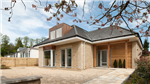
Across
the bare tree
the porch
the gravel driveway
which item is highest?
the bare tree

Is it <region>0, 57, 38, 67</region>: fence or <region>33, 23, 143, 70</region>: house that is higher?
<region>33, 23, 143, 70</region>: house

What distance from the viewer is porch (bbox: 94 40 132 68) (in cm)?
1051

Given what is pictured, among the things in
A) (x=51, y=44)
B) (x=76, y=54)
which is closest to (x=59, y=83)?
(x=76, y=54)

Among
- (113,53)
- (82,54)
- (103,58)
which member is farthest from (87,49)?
(113,53)

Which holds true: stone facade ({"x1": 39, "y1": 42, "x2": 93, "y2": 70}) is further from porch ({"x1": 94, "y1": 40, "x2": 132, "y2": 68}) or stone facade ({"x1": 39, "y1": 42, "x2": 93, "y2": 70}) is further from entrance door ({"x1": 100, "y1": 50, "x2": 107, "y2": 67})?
entrance door ({"x1": 100, "y1": 50, "x2": 107, "y2": 67})

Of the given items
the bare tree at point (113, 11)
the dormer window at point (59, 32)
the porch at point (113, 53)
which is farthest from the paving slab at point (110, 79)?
the dormer window at point (59, 32)

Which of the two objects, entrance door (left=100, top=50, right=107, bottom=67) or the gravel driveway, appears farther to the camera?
entrance door (left=100, top=50, right=107, bottom=67)

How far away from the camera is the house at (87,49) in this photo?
33.7ft

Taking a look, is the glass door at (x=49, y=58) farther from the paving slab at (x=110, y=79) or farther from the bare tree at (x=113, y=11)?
the bare tree at (x=113, y=11)

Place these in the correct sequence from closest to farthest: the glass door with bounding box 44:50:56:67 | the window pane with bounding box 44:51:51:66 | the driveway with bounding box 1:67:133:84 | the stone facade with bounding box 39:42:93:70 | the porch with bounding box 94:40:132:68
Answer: the driveway with bounding box 1:67:133:84 < the stone facade with bounding box 39:42:93:70 < the porch with bounding box 94:40:132:68 < the glass door with bounding box 44:50:56:67 < the window pane with bounding box 44:51:51:66

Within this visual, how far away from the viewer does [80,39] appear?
33.3ft

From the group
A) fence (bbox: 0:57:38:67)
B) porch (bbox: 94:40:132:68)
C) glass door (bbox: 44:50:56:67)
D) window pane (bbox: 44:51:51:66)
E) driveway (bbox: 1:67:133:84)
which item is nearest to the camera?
driveway (bbox: 1:67:133:84)

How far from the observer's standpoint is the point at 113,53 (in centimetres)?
1175

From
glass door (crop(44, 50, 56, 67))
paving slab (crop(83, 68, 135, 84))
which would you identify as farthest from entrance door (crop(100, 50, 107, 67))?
glass door (crop(44, 50, 56, 67))
